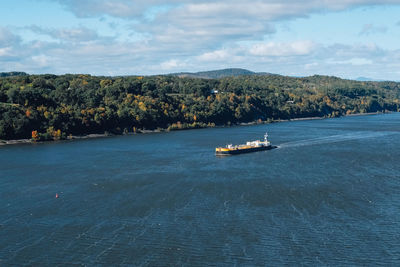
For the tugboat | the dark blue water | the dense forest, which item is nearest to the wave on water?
the tugboat

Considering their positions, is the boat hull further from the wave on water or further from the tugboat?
the wave on water

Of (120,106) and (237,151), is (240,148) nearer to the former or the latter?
(237,151)

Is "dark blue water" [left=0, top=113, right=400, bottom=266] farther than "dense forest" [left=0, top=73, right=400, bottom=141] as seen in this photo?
No

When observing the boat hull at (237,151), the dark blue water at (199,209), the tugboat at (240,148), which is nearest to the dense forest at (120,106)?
the dark blue water at (199,209)

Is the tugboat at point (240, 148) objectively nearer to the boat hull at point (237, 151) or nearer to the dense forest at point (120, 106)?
the boat hull at point (237, 151)

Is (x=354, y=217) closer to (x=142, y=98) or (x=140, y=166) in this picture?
(x=140, y=166)

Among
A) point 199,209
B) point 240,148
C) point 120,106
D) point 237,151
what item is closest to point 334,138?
point 240,148
